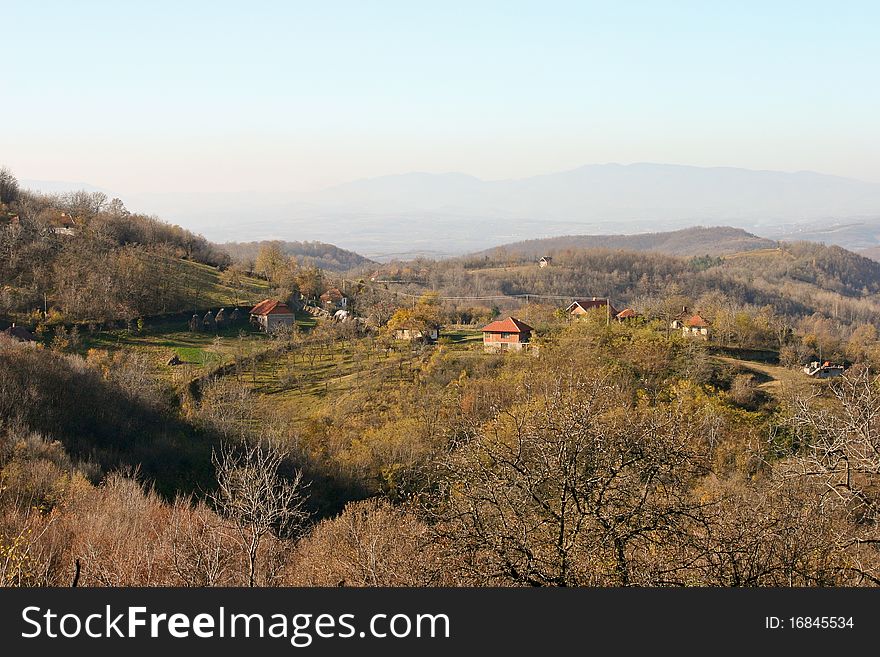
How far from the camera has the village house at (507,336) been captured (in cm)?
3838

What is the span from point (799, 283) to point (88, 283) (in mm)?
109293

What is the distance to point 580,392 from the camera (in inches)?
427

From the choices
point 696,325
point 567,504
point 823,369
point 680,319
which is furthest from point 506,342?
point 567,504

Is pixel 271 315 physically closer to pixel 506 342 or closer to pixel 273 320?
pixel 273 320

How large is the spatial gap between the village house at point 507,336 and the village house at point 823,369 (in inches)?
577

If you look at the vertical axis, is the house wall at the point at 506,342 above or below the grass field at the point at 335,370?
above

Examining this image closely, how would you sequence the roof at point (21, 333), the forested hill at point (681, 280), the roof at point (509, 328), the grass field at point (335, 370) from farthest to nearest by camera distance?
the forested hill at point (681, 280) < the roof at point (509, 328) < the roof at point (21, 333) < the grass field at point (335, 370)

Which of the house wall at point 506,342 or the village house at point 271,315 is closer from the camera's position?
the house wall at point 506,342

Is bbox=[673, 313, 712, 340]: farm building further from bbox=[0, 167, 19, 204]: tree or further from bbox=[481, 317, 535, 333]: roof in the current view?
bbox=[0, 167, 19, 204]: tree

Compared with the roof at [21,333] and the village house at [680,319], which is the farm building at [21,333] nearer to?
the roof at [21,333]

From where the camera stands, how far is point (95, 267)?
4378cm

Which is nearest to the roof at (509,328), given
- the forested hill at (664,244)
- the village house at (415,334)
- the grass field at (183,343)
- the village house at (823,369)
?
the village house at (415,334)

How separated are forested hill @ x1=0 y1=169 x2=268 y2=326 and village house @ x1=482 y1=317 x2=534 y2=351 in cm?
1895

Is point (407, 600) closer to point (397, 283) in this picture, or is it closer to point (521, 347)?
point (521, 347)
